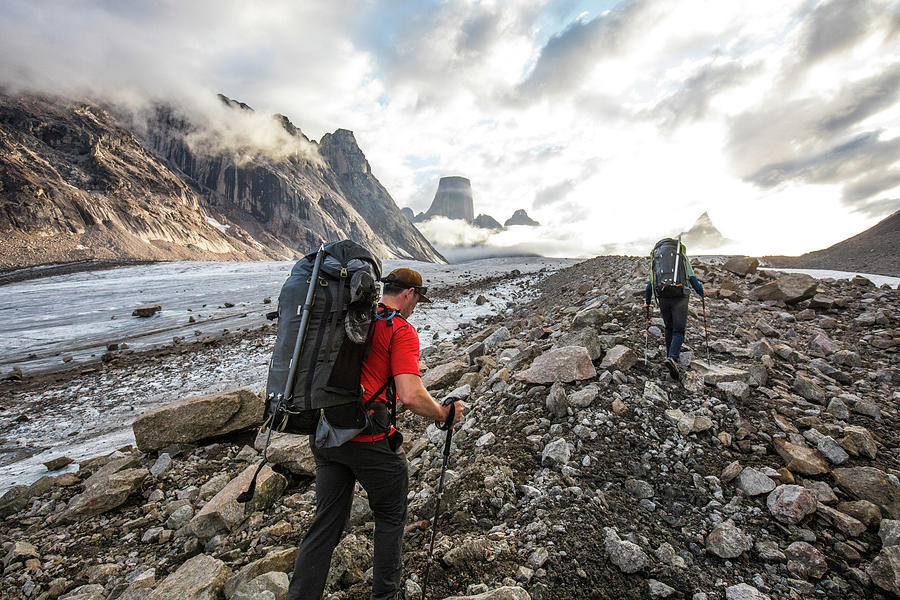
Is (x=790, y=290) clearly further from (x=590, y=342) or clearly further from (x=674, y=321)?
(x=590, y=342)

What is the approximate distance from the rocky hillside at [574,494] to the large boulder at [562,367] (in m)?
0.03

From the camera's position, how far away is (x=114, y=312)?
22172 millimetres

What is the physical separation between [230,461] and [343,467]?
14.3 feet

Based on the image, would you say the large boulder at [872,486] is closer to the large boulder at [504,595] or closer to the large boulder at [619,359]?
the large boulder at [619,359]

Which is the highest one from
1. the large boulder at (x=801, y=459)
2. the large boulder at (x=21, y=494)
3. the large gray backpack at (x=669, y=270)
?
the large gray backpack at (x=669, y=270)

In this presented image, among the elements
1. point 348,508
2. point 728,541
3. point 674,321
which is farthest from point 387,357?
point 674,321

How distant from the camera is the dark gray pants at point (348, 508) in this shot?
268cm

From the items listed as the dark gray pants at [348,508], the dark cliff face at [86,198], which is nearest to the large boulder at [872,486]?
the dark gray pants at [348,508]

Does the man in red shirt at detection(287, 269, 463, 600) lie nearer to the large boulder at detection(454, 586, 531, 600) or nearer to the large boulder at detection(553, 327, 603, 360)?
the large boulder at detection(454, 586, 531, 600)

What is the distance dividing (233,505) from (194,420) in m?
2.60

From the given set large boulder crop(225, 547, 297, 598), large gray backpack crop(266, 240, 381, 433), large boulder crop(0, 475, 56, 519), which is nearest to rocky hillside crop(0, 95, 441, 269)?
large boulder crop(0, 475, 56, 519)

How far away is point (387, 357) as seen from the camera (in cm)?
285

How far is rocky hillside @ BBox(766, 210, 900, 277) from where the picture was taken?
29141mm

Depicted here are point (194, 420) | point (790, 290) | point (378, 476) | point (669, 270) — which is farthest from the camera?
point (790, 290)
